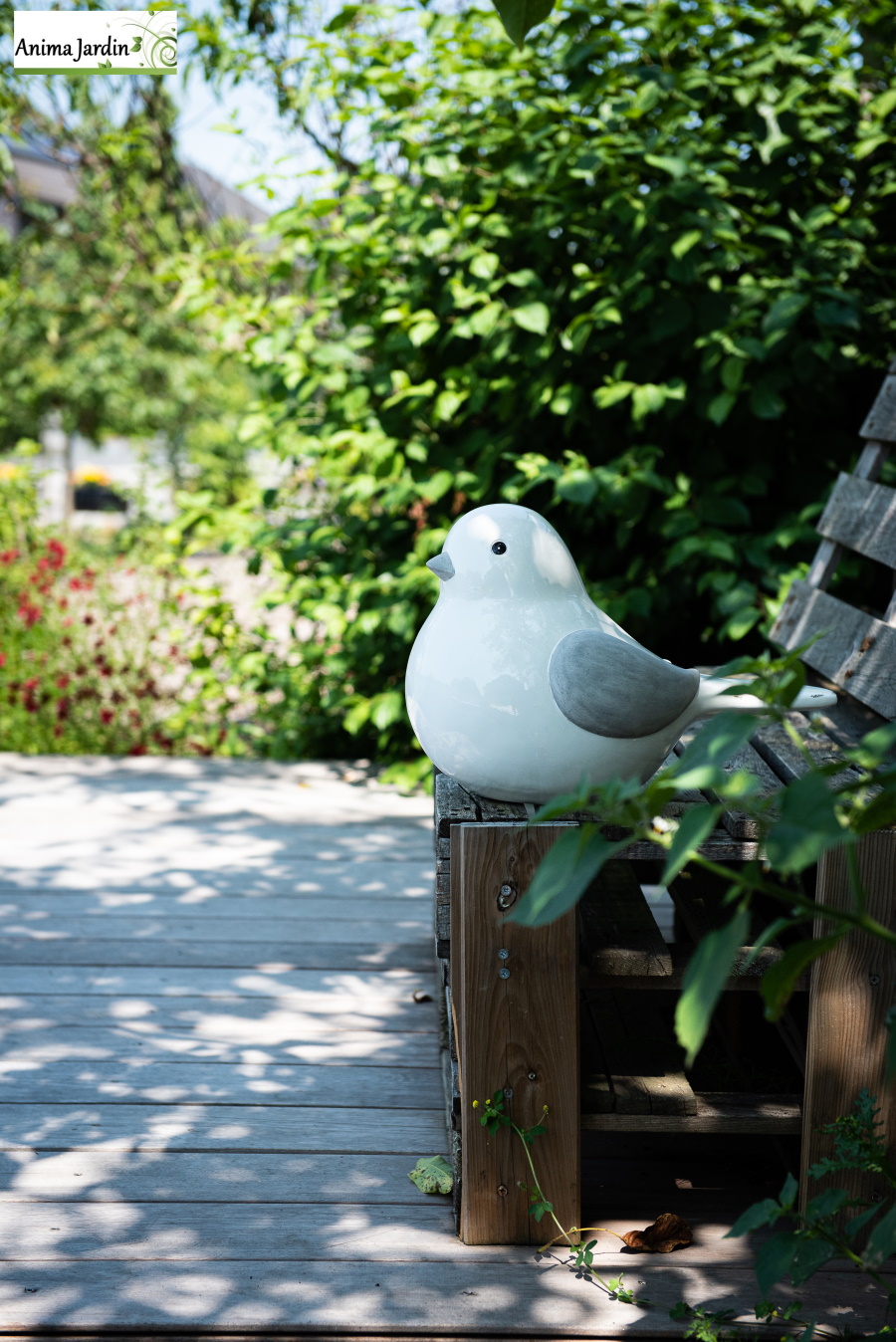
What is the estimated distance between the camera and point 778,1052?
2.06 metres

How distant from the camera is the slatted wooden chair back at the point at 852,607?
2.13 meters

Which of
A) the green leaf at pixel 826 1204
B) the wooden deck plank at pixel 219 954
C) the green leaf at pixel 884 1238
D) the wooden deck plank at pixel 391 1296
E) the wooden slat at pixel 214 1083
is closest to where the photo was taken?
the green leaf at pixel 884 1238

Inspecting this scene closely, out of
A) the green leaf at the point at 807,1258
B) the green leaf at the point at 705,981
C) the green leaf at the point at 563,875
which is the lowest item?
the green leaf at the point at 807,1258

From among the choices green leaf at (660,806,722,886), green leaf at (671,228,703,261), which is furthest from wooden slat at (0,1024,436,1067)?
green leaf at (671,228,703,261)

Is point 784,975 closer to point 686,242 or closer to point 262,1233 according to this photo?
point 262,1233

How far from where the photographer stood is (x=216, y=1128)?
1.92 metres

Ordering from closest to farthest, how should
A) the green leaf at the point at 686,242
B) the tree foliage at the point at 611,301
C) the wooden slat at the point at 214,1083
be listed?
the wooden slat at the point at 214,1083 < the green leaf at the point at 686,242 < the tree foliage at the point at 611,301

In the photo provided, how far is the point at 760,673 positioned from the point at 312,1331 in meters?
1.03

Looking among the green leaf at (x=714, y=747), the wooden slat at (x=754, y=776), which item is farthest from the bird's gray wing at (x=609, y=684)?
the green leaf at (x=714, y=747)

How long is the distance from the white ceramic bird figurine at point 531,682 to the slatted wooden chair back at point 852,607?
1.75ft

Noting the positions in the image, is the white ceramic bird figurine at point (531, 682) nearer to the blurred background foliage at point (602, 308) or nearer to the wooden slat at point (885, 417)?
the wooden slat at point (885, 417)

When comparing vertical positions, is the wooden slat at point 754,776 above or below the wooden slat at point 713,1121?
above

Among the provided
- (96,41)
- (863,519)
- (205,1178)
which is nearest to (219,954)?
(205,1178)

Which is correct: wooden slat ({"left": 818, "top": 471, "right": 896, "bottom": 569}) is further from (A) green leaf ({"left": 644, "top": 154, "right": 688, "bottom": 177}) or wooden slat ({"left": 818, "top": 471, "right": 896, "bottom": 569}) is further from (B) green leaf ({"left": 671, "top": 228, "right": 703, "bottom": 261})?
(A) green leaf ({"left": 644, "top": 154, "right": 688, "bottom": 177})
